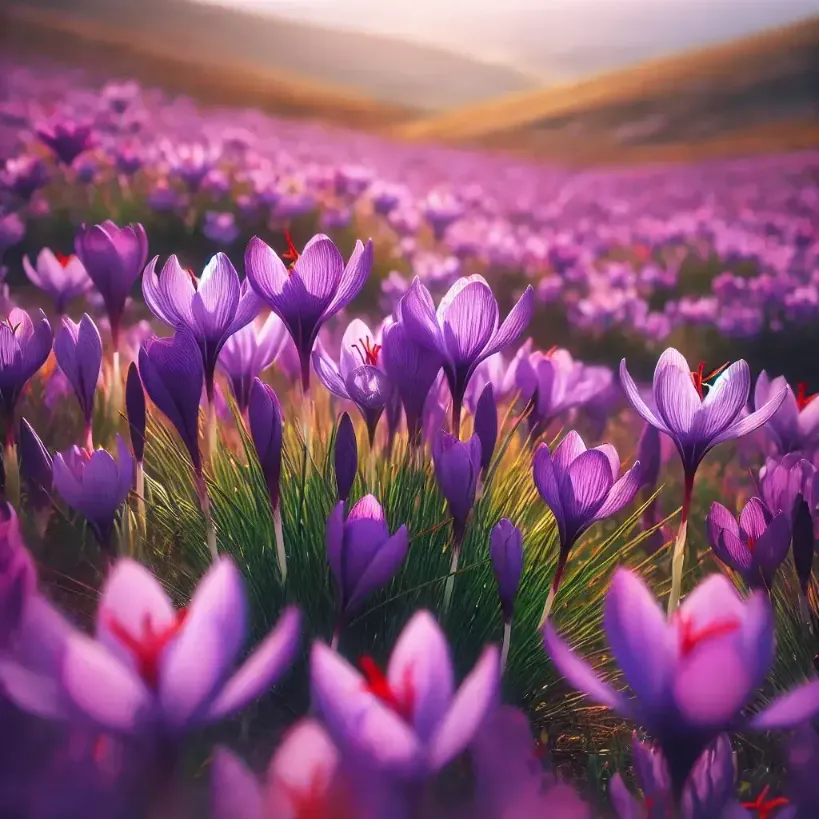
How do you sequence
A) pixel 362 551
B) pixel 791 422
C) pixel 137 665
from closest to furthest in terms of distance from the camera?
pixel 137 665 → pixel 362 551 → pixel 791 422

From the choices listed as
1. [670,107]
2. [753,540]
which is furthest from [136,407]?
[670,107]

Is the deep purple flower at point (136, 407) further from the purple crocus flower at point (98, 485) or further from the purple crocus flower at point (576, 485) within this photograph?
the purple crocus flower at point (576, 485)

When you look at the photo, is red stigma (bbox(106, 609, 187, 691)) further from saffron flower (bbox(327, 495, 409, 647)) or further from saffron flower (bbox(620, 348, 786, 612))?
saffron flower (bbox(620, 348, 786, 612))

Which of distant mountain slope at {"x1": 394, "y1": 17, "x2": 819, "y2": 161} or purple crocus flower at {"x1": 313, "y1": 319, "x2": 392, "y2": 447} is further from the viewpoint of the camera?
distant mountain slope at {"x1": 394, "y1": 17, "x2": 819, "y2": 161}

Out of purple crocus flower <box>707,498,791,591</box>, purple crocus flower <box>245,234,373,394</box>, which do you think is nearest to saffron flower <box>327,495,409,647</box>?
purple crocus flower <box>245,234,373,394</box>

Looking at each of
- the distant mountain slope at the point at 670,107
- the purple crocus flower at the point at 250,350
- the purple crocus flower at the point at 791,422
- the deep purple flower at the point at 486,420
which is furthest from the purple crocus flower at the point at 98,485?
the distant mountain slope at the point at 670,107

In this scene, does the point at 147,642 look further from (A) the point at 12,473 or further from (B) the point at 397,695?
→ (A) the point at 12,473
